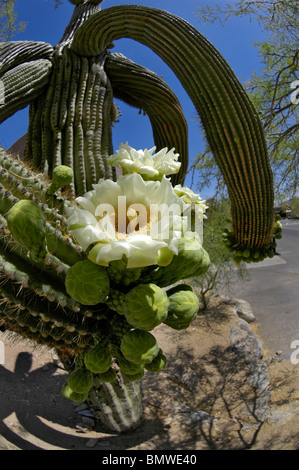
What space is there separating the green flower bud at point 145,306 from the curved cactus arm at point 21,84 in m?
0.92

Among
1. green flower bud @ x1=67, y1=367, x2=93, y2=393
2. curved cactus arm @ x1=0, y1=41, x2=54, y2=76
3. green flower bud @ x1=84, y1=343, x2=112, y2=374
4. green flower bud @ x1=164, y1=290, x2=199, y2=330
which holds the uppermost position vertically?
curved cactus arm @ x1=0, y1=41, x2=54, y2=76

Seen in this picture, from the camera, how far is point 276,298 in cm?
680

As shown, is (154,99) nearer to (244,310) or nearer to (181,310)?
(181,310)

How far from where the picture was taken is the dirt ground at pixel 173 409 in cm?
210

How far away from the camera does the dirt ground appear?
2.10 metres

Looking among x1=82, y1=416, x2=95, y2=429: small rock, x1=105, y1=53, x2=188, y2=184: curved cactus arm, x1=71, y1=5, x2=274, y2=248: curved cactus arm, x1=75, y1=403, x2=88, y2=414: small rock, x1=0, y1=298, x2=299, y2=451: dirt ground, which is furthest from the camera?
x1=75, y1=403, x2=88, y2=414: small rock

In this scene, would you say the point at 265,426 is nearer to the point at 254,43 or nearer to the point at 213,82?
the point at 213,82

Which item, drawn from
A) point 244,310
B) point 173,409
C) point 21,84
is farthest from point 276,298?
point 21,84

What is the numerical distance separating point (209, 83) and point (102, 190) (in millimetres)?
764

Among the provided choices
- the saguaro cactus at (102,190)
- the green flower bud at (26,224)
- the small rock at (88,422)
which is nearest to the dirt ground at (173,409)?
the small rock at (88,422)

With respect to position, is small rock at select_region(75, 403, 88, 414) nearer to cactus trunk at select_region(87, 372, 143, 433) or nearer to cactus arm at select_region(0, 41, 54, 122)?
cactus trunk at select_region(87, 372, 143, 433)

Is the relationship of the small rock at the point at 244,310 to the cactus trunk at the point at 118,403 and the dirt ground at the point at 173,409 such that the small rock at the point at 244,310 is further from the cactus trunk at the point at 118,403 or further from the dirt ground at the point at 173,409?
the cactus trunk at the point at 118,403

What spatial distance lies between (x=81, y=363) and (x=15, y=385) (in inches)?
92.7

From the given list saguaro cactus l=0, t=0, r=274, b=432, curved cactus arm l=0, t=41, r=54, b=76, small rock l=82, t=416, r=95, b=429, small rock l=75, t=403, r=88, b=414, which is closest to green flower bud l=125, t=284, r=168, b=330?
saguaro cactus l=0, t=0, r=274, b=432
